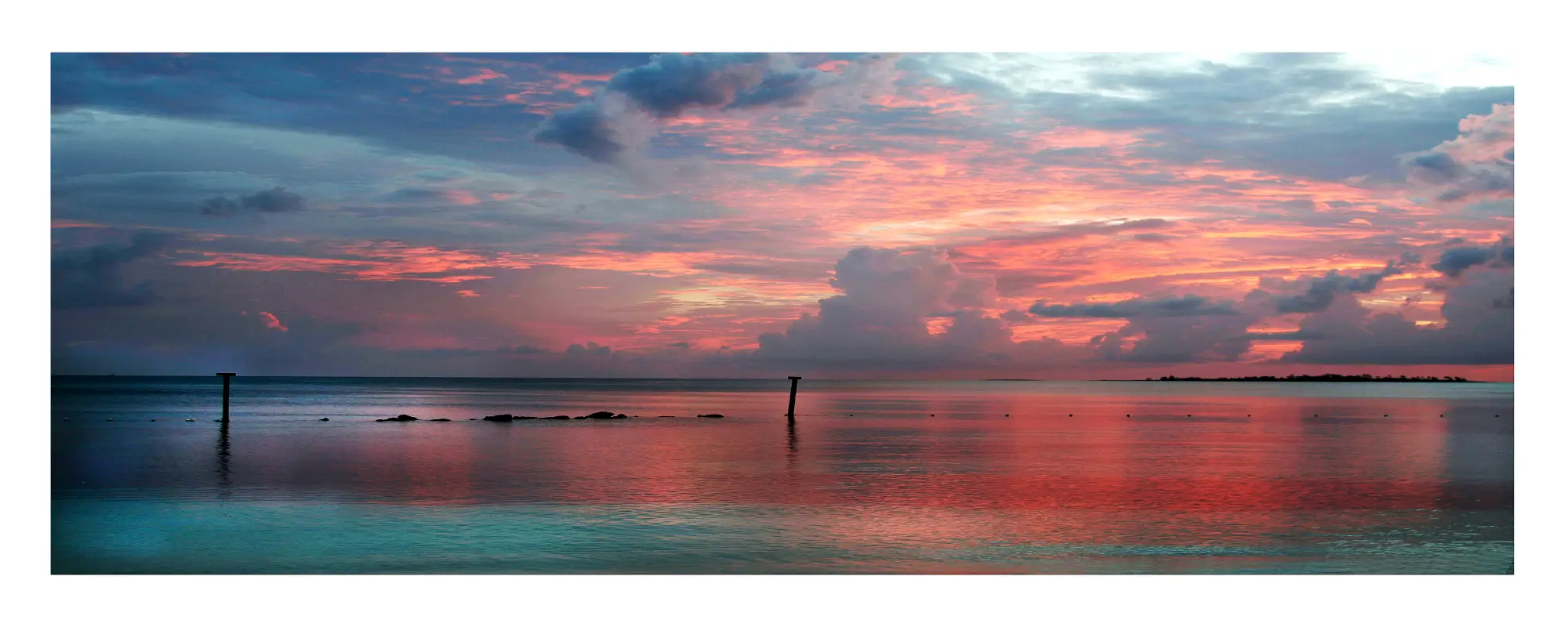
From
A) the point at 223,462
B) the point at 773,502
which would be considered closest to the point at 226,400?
the point at 223,462

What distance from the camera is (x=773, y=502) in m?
21.8

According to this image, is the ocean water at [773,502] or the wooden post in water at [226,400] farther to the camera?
the wooden post in water at [226,400]

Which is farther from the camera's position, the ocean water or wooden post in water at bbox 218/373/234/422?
wooden post in water at bbox 218/373/234/422

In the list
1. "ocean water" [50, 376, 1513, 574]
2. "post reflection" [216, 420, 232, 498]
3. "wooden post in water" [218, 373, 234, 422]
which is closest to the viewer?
"ocean water" [50, 376, 1513, 574]

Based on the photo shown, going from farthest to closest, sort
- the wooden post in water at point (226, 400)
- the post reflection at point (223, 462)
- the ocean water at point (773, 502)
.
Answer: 1. the wooden post in water at point (226, 400)
2. the post reflection at point (223, 462)
3. the ocean water at point (773, 502)

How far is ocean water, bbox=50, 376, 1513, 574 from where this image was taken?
15.8 m

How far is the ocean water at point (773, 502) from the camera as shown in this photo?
623 inches

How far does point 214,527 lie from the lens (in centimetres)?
1822

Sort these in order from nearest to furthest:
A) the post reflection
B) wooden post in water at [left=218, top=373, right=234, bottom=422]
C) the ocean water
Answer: the ocean water
the post reflection
wooden post in water at [left=218, top=373, right=234, bottom=422]

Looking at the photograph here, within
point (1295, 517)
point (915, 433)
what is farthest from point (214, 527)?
point (915, 433)

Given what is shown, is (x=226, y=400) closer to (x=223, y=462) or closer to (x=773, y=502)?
(x=223, y=462)

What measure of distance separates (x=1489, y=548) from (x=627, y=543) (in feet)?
44.4

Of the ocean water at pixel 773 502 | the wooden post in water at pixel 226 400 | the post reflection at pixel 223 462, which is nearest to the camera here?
the ocean water at pixel 773 502
